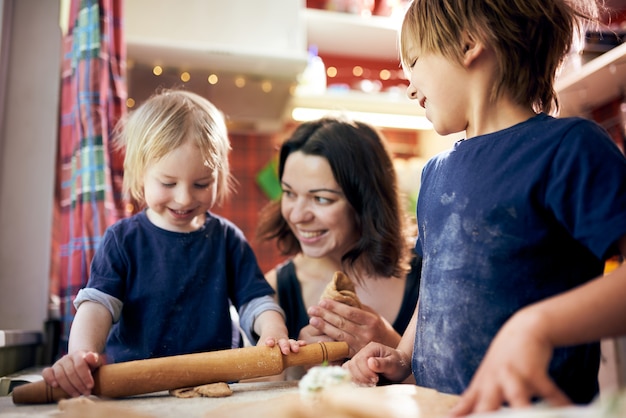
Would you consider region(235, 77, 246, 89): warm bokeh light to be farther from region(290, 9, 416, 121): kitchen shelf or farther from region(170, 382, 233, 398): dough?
region(170, 382, 233, 398): dough

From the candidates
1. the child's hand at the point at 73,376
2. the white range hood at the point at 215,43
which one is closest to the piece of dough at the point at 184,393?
the child's hand at the point at 73,376

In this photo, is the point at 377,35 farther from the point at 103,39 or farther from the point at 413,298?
the point at 413,298

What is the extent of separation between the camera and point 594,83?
1945 millimetres

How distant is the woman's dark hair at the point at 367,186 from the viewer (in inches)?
52.3

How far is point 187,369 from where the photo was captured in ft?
2.68

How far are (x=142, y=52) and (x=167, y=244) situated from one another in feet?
3.79

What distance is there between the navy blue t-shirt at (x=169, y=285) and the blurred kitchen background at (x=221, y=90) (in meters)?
0.27

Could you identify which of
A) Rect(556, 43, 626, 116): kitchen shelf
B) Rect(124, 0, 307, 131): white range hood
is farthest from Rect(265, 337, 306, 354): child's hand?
Rect(556, 43, 626, 116): kitchen shelf

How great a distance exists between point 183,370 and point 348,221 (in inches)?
25.3

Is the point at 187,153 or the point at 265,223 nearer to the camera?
the point at 187,153

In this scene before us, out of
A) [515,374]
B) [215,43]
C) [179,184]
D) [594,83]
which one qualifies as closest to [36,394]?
[179,184]

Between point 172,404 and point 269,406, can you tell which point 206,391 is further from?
point 269,406

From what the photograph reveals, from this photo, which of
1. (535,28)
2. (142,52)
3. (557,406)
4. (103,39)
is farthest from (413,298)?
(142,52)

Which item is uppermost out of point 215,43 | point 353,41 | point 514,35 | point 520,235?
point 353,41
